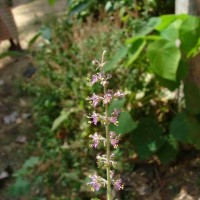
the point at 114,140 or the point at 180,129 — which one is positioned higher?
the point at 114,140

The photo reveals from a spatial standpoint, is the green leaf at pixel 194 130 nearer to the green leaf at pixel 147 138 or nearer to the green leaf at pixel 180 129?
the green leaf at pixel 180 129

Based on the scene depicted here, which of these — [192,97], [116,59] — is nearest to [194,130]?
[192,97]

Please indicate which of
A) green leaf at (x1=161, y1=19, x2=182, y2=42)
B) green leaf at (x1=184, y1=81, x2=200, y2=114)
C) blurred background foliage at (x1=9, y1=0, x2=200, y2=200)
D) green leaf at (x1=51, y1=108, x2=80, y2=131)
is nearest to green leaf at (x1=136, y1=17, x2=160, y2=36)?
blurred background foliage at (x1=9, y1=0, x2=200, y2=200)

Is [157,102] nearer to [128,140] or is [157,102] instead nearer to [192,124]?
[128,140]

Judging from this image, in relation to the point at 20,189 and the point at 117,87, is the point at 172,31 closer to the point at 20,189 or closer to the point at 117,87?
the point at 117,87

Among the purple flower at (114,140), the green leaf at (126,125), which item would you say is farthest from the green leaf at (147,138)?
the purple flower at (114,140)

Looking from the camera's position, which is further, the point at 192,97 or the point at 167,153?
the point at 167,153

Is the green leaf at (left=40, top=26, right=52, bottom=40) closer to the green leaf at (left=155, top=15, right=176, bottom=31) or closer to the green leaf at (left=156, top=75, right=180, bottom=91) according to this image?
the green leaf at (left=155, top=15, right=176, bottom=31)
